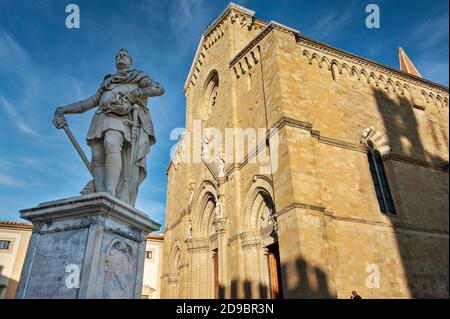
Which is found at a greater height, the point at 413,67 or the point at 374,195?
the point at 413,67

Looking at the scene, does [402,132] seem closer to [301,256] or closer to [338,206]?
[338,206]

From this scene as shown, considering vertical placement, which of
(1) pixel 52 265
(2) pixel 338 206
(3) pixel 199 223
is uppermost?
(3) pixel 199 223

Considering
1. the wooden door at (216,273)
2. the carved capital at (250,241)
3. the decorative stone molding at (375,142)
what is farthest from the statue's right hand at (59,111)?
the wooden door at (216,273)

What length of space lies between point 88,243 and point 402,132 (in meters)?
14.2

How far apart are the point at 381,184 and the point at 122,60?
424 inches

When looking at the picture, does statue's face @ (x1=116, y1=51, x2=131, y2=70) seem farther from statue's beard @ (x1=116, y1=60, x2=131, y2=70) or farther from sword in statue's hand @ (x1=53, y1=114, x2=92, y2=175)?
sword in statue's hand @ (x1=53, y1=114, x2=92, y2=175)

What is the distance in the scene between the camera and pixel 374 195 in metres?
12.1

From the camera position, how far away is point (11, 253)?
2312 cm

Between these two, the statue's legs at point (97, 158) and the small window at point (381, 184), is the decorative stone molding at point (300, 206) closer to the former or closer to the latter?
the small window at point (381, 184)

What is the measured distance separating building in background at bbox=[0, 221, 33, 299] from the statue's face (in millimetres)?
22528

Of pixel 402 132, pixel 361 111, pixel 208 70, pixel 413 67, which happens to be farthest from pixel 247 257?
pixel 413 67

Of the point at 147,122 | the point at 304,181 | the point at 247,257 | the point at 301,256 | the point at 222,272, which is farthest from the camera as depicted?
the point at 222,272

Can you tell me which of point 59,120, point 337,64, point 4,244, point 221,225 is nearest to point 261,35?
point 337,64

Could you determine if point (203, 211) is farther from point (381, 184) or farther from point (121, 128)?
point (121, 128)
